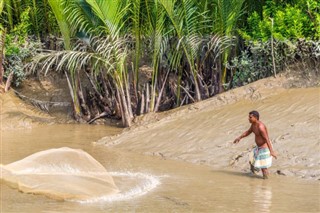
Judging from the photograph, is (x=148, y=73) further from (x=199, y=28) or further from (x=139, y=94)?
(x=199, y=28)

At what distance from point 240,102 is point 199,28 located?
242 cm

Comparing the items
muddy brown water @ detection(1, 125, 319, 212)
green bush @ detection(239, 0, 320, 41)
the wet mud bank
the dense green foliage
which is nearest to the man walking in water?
muddy brown water @ detection(1, 125, 319, 212)

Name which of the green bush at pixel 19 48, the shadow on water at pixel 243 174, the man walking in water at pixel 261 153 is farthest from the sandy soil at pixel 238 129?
the green bush at pixel 19 48

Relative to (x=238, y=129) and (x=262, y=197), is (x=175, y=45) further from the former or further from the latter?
(x=262, y=197)

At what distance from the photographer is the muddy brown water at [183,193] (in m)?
7.25

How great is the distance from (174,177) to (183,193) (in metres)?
1.13

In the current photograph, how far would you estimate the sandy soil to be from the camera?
991 cm

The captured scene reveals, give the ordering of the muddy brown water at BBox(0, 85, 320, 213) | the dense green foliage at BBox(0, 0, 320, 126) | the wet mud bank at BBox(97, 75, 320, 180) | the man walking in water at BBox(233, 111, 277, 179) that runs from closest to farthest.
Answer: the muddy brown water at BBox(0, 85, 320, 213) < the man walking in water at BBox(233, 111, 277, 179) < the wet mud bank at BBox(97, 75, 320, 180) < the dense green foliage at BBox(0, 0, 320, 126)

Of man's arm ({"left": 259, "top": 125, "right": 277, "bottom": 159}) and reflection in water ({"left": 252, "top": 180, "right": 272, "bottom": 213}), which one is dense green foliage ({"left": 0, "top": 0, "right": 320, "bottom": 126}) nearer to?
man's arm ({"left": 259, "top": 125, "right": 277, "bottom": 159})

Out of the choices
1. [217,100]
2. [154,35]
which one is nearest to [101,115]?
[154,35]

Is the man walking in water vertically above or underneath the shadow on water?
above

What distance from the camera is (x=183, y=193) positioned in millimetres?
8117

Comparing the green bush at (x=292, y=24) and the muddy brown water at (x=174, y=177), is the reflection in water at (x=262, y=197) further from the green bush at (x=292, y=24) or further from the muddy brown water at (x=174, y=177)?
the green bush at (x=292, y=24)

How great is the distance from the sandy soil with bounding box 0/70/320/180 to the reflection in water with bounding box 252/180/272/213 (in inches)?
33.5
